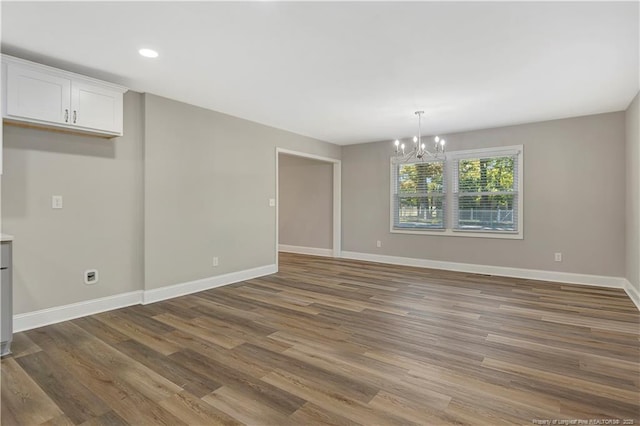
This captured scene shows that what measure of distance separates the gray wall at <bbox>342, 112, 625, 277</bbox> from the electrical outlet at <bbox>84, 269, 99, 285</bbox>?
520cm

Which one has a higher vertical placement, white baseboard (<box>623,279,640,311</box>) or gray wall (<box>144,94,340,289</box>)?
gray wall (<box>144,94,340,289</box>)

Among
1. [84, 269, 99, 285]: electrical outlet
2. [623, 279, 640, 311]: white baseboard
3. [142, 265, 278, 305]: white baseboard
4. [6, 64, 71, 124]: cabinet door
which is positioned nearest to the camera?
[6, 64, 71, 124]: cabinet door

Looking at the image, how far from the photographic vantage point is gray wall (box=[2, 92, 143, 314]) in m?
3.04

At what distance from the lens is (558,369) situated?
7.63 ft

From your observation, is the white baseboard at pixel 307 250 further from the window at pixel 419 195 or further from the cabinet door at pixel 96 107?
the cabinet door at pixel 96 107

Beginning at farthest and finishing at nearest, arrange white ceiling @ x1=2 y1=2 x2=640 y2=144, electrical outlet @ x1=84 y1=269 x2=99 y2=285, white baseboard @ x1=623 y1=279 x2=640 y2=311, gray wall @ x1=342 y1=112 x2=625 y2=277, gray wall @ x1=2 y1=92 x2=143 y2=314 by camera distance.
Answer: gray wall @ x1=342 y1=112 x2=625 y2=277 < white baseboard @ x1=623 y1=279 x2=640 y2=311 < electrical outlet @ x1=84 y1=269 x2=99 y2=285 < gray wall @ x1=2 y1=92 x2=143 y2=314 < white ceiling @ x1=2 y1=2 x2=640 y2=144

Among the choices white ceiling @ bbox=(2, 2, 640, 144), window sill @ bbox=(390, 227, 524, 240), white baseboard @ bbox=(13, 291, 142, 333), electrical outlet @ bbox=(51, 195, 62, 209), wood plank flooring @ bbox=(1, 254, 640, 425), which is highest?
white ceiling @ bbox=(2, 2, 640, 144)

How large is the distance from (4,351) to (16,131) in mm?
1907

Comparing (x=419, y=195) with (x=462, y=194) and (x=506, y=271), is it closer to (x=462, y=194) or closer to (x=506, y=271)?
(x=462, y=194)

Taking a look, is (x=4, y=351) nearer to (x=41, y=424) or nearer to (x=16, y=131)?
(x=41, y=424)

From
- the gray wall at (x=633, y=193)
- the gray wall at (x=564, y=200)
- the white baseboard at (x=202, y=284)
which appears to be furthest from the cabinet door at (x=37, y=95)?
the gray wall at (x=633, y=193)

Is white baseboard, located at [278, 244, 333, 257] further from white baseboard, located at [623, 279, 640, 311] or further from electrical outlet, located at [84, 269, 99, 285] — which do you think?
white baseboard, located at [623, 279, 640, 311]

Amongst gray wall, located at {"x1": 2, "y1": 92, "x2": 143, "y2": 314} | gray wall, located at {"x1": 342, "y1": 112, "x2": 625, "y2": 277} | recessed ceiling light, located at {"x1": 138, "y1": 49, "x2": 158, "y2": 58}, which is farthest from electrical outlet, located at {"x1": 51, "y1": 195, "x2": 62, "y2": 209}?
gray wall, located at {"x1": 342, "y1": 112, "x2": 625, "y2": 277}

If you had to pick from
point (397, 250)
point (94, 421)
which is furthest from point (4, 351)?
point (397, 250)
